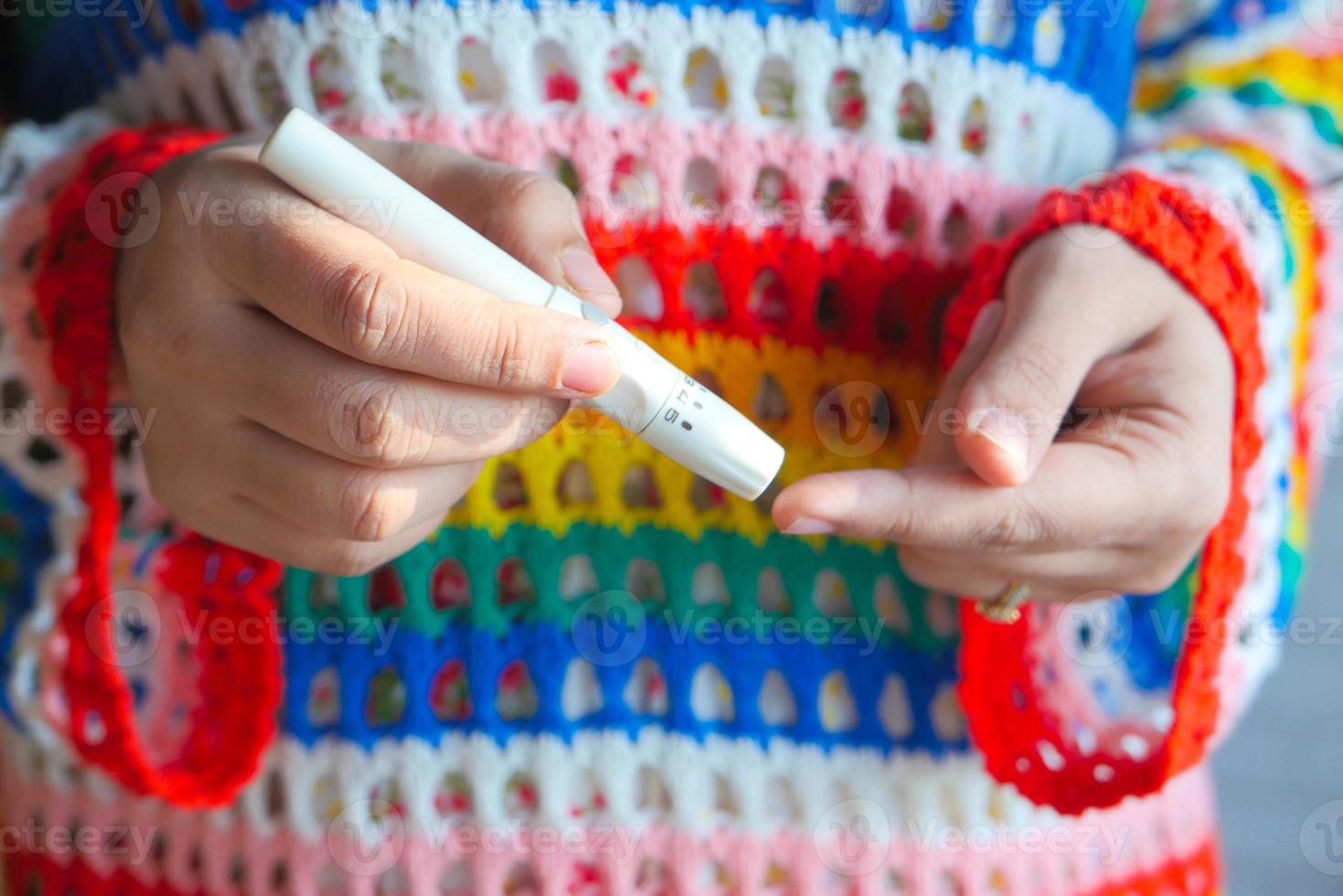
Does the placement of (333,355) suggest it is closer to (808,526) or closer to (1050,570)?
(808,526)

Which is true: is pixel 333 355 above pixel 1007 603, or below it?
above

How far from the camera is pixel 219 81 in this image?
0.45m

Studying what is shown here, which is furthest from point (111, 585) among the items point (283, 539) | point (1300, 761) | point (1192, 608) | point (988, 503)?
point (1300, 761)

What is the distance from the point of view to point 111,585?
442 mm

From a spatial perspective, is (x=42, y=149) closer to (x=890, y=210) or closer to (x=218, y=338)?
(x=218, y=338)

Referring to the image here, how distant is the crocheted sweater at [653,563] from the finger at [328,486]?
0.07 metres

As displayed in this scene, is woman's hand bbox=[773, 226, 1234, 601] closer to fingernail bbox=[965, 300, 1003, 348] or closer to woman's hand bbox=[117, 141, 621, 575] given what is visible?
fingernail bbox=[965, 300, 1003, 348]

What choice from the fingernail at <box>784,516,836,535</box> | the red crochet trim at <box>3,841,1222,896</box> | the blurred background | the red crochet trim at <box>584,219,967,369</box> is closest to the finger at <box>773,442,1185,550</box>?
the fingernail at <box>784,516,836,535</box>

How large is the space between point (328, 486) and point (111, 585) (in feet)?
0.53

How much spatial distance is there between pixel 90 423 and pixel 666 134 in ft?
0.89

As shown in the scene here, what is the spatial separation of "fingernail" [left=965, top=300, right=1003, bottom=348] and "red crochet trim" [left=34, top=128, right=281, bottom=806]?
31cm

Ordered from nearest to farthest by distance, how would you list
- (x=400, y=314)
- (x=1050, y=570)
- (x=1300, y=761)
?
(x=400, y=314) → (x=1050, y=570) → (x=1300, y=761)

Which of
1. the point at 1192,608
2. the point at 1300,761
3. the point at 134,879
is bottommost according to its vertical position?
the point at 1300,761

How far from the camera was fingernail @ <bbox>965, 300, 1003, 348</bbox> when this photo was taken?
0.41m
